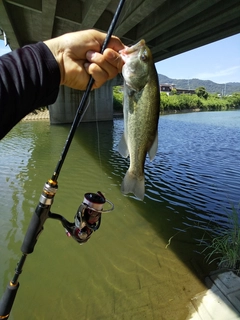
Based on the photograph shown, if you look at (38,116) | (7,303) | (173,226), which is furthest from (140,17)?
(38,116)

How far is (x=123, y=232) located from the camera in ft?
→ 18.9

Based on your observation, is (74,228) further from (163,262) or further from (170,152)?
(170,152)

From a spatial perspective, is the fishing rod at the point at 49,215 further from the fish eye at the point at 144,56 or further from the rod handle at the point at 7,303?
the fish eye at the point at 144,56

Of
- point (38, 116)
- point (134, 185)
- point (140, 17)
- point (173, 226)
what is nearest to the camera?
point (134, 185)

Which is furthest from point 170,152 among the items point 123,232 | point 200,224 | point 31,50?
point 31,50

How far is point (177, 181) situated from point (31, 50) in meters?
8.26

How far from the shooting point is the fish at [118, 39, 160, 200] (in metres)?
2.08

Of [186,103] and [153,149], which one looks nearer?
[153,149]

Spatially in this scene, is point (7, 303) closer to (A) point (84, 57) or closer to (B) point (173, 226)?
(A) point (84, 57)

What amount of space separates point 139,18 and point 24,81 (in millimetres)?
9827

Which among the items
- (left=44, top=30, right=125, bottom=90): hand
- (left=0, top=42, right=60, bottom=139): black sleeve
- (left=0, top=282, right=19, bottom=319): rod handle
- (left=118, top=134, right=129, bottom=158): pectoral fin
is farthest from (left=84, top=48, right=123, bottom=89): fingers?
(left=0, top=282, right=19, bottom=319): rod handle

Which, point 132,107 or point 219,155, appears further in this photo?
point 219,155

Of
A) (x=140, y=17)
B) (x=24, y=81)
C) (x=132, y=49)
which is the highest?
(x=140, y=17)

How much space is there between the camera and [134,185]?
2596mm
